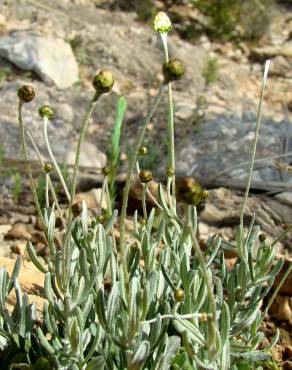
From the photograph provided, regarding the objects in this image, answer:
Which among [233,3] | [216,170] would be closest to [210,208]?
[216,170]

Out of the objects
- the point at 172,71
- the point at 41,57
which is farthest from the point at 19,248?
the point at 41,57

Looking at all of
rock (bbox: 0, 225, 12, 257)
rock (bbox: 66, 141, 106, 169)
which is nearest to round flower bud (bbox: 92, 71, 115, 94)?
rock (bbox: 0, 225, 12, 257)

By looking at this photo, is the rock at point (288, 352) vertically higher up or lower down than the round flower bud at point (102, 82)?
lower down

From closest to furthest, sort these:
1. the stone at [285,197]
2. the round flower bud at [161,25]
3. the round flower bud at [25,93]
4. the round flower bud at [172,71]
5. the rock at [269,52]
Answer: the round flower bud at [172,71]
the round flower bud at [25,93]
the round flower bud at [161,25]
the stone at [285,197]
the rock at [269,52]

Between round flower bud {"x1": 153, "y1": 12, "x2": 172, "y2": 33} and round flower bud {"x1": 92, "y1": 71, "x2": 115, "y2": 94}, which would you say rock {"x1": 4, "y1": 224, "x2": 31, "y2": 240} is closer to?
round flower bud {"x1": 153, "y1": 12, "x2": 172, "y2": 33}

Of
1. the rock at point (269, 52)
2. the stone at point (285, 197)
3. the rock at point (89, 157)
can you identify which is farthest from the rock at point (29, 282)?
the rock at point (269, 52)

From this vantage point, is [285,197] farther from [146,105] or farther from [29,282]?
[146,105]

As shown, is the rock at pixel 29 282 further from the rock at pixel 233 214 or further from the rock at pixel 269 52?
the rock at pixel 269 52

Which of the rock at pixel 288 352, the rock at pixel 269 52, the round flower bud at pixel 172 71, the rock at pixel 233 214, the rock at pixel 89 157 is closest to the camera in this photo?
the round flower bud at pixel 172 71
